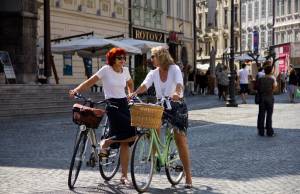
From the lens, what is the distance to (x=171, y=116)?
9.27m

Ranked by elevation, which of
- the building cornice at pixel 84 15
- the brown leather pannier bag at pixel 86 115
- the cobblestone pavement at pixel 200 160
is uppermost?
the building cornice at pixel 84 15

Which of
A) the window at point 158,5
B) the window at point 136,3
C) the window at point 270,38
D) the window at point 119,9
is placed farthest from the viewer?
the window at point 270,38

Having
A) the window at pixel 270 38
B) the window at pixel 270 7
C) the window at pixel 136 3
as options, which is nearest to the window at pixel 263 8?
the window at pixel 270 7

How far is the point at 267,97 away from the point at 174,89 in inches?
304

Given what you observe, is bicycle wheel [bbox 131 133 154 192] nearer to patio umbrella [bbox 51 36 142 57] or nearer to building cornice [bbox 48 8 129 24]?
patio umbrella [bbox 51 36 142 57]

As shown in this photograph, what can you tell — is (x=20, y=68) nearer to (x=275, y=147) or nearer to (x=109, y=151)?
(x=275, y=147)

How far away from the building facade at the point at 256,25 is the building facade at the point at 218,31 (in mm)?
1859

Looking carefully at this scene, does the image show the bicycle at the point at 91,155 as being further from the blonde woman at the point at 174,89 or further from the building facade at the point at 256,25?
the building facade at the point at 256,25

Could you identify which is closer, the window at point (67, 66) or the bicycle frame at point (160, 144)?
the bicycle frame at point (160, 144)

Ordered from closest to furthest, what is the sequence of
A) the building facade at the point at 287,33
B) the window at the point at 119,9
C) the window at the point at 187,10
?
the window at the point at 119,9, the window at the point at 187,10, the building facade at the point at 287,33

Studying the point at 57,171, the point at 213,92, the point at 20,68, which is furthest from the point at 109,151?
the point at 213,92

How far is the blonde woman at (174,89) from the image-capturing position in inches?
365

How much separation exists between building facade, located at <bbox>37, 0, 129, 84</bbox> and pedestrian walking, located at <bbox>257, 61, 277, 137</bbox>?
15360mm

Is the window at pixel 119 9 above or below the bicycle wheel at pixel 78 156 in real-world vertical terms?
above
